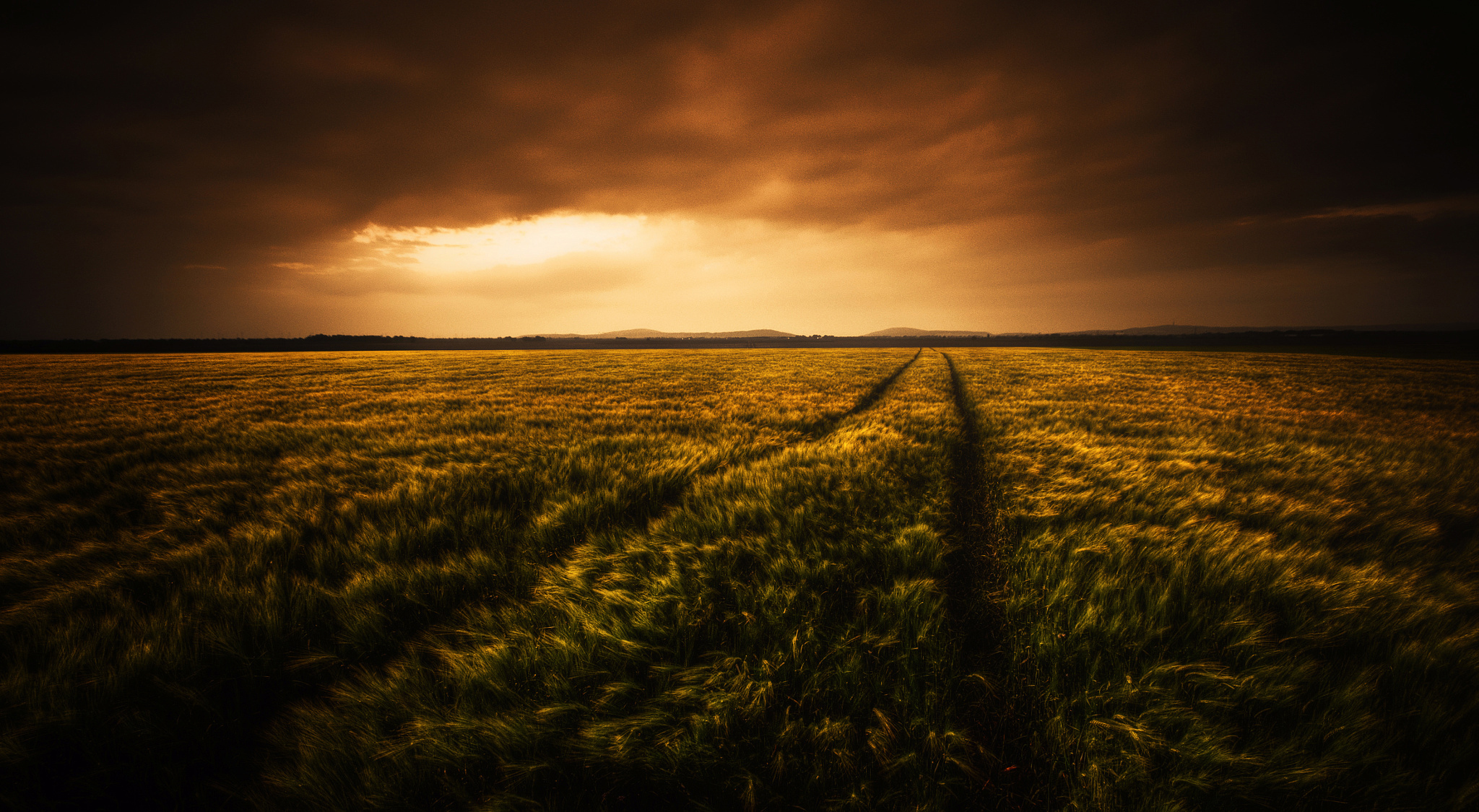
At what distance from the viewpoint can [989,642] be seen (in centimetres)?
244

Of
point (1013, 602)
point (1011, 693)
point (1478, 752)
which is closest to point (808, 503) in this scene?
point (1013, 602)

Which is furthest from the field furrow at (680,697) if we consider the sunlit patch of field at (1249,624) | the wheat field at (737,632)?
the sunlit patch of field at (1249,624)

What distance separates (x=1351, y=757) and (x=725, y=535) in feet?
10.1

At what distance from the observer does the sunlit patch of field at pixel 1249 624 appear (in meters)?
1.61

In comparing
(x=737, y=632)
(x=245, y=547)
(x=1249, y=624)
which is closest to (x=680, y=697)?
(x=737, y=632)

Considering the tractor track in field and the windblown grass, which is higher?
the windblown grass

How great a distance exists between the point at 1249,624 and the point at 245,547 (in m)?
A: 6.66

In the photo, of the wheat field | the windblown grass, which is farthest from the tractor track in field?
the windblown grass

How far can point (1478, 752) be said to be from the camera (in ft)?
5.55

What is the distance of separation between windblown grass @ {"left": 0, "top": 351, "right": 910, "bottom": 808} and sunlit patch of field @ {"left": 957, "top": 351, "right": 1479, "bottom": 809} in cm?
321

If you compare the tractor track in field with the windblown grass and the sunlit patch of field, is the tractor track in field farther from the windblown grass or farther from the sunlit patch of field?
the windblown grass

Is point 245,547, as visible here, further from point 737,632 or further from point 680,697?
point 737,632

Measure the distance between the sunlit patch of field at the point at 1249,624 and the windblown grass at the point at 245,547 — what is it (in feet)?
10.5

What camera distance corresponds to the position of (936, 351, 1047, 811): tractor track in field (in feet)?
5.52
